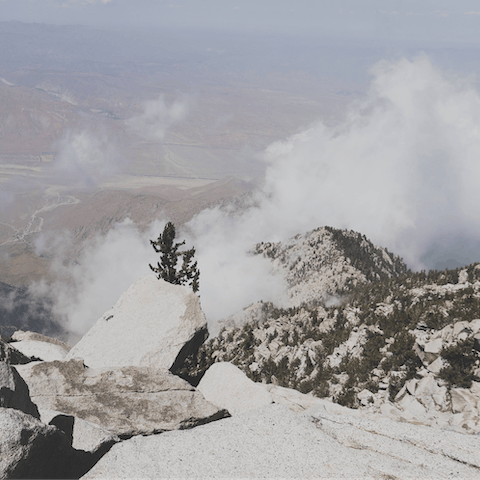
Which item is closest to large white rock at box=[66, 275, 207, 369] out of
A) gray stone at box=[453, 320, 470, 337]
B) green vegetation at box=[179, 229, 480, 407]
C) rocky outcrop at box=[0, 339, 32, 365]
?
rocky outcrop at box=[0, 339, 32, 365]

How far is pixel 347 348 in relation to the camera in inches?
1086

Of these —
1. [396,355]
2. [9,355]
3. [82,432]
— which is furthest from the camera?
[396,355]

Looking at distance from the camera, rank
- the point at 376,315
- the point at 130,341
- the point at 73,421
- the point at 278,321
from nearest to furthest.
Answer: the point at 73,421 < the point at 130,341 < the point at 376,315 < the point at 278,321

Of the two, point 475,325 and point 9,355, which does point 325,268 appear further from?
→ point 9,355

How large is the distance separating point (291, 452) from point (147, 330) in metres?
10.1

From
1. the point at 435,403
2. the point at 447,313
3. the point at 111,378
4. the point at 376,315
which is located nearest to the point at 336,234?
the point at 376,315

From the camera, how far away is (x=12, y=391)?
6.94 m

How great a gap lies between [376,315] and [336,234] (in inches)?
2863

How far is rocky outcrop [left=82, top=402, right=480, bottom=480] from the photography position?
21.1 feet

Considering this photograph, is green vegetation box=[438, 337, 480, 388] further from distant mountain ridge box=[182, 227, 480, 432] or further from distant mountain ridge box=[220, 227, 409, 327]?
distant mountain ridge box=[220, 227, 409, 327]

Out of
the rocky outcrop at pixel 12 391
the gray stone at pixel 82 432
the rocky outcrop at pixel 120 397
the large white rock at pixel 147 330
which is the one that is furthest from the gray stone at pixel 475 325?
the rocky outcrop at pixel 12 391

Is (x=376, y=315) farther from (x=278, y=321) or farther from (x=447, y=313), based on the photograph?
(x=278, y=321)

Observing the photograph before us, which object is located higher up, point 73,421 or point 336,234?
point 336,234

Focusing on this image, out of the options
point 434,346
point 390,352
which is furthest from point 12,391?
point 390,352
